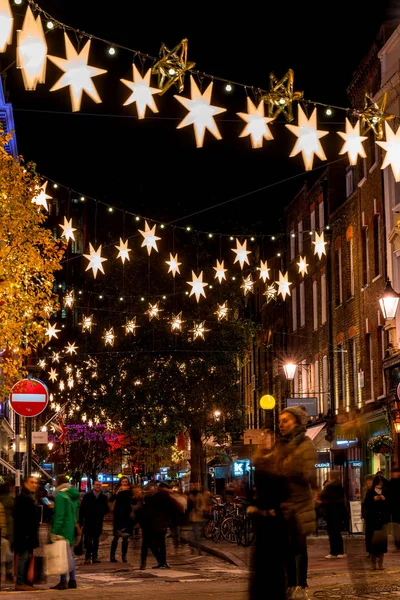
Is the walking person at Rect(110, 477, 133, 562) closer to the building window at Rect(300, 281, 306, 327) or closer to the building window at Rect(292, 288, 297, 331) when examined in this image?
the building window at Rect(300, 281, 306, 327)

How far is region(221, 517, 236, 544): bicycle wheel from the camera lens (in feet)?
98.6

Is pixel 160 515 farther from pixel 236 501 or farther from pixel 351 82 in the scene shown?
pixel 351 82

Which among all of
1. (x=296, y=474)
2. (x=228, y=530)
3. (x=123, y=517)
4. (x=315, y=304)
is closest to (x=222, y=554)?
(x=123, y=517)

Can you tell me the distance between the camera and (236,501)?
34.1 m

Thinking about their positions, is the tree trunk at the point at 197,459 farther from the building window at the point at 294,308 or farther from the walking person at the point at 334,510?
the walking person at the point at 334,510

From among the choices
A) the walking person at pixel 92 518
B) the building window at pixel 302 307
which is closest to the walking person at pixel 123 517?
the walking person at pixel 92 518

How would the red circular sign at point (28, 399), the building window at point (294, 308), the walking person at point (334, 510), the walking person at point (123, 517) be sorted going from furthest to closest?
1. the building window at point (294, 308)
2. the walking person at point (123, 517)
3. the red circular sign at point (28, 399)
4. the walking person at point (334, 510)

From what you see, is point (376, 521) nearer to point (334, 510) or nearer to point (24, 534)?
point (334, 510)

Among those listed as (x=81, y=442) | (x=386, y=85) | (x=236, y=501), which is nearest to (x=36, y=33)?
(x=386, y=85)

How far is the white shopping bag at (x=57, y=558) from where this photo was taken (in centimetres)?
1508

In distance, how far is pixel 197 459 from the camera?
51.2 meters

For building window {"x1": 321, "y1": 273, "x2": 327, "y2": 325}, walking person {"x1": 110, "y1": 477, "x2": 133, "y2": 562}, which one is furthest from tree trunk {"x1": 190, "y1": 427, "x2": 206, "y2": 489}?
walking person {"x1": 110, "y1": 477, "x2": 133, "y2": 562}

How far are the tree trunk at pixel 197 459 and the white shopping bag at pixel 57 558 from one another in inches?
1360

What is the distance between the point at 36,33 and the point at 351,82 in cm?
2849
